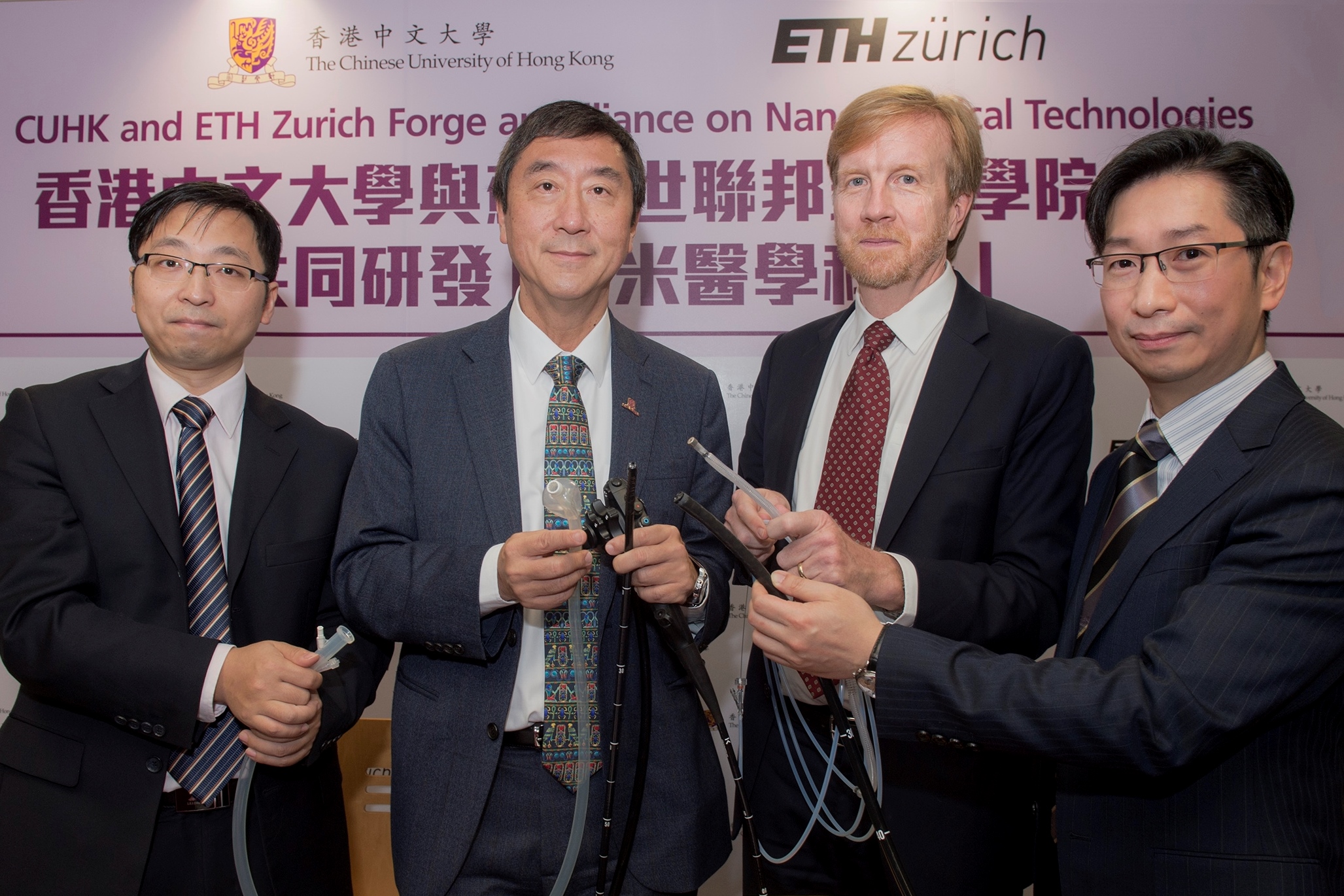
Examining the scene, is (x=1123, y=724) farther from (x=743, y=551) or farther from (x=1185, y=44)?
(x=1185, y=44)

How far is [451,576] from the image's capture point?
5.15 feet

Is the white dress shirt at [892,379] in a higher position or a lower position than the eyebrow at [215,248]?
lower

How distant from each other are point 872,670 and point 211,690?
1.20 metres

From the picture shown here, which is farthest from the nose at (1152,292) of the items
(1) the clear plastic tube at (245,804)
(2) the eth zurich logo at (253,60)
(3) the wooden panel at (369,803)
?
(2) the eth zurich logo at (253,60)

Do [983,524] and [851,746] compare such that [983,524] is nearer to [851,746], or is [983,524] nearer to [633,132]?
[851,746]

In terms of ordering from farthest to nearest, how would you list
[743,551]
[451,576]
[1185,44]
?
[1185,44] → [451,576] → [743,551]

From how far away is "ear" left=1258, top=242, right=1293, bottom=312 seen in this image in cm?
150

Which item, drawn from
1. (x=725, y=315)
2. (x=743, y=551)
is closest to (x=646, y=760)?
(x=743, y=551)

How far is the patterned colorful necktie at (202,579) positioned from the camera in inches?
66.5

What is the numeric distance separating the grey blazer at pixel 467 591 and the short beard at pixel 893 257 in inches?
19.3

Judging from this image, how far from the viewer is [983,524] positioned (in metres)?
1.76

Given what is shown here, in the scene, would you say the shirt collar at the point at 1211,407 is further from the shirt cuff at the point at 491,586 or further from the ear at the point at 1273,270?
the shirt cuff at the point at 491,586

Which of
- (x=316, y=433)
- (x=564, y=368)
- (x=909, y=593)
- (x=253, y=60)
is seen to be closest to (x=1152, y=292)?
(x=909, y=593)

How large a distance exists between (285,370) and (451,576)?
6.29 ft
